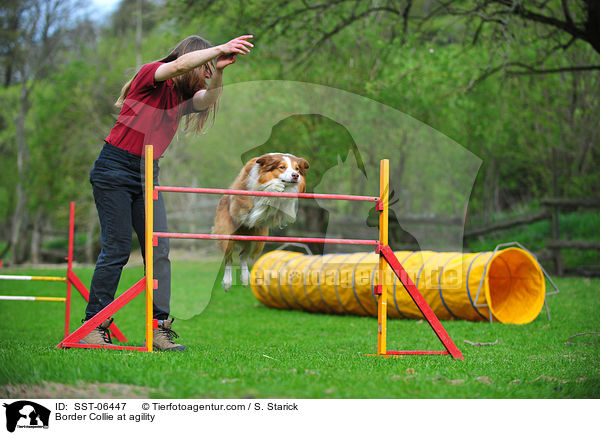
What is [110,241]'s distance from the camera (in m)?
3.48

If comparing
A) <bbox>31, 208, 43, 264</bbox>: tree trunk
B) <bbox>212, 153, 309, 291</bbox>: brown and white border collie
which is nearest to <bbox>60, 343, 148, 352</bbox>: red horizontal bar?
<bbox>212, 153, 309, 291</bbox>: brown and white border collie

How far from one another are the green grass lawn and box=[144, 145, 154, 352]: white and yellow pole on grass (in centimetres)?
23

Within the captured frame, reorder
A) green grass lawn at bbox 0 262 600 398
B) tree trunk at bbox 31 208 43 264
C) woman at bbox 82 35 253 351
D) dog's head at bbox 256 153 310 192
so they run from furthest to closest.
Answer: tree trunk at bbox 31 208 43 264
woman at bbox 82 35 253 351
dog's head at bbox 256 153 310 192
green grass lawn at bbox 0 262 600 398

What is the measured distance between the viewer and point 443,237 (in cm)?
650

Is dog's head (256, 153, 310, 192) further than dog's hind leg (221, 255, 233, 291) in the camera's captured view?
No

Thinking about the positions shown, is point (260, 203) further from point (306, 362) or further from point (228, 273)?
point (306, 362)

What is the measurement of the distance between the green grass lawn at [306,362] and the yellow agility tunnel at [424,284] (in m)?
0.24

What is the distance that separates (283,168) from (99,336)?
5.11 ft

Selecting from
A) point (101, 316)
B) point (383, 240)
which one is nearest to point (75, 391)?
point (101, 316)

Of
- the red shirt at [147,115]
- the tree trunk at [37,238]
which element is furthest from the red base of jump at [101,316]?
the tree trunk at [37,238]

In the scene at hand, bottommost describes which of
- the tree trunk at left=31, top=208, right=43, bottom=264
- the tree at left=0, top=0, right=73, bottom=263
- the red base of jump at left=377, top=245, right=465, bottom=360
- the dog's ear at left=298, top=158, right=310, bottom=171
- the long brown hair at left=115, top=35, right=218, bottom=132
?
the tree trunk at left=31, top=208, right=43, bottom=264

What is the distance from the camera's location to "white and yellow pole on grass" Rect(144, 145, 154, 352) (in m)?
3.26
